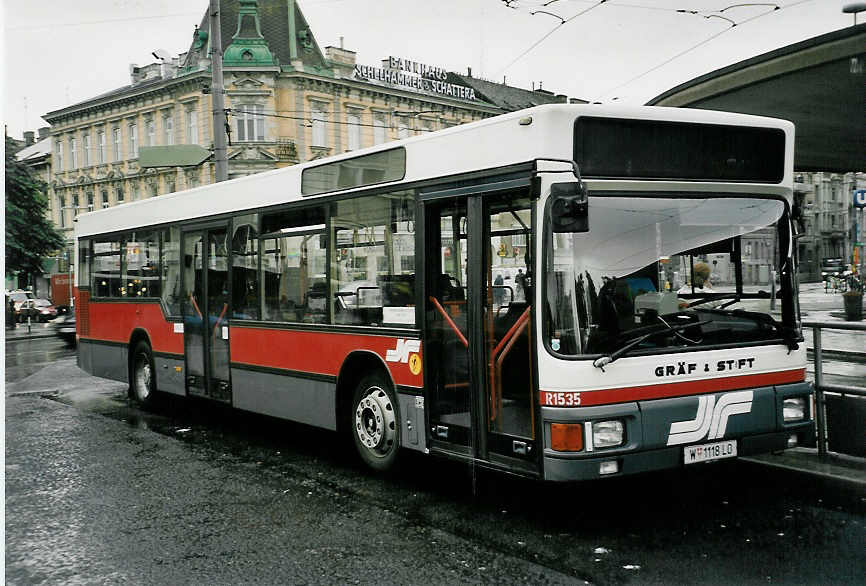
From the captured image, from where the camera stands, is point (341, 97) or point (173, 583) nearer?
point (173, 583)

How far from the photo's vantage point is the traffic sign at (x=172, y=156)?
762 inches

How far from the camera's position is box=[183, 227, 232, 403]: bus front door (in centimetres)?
1052

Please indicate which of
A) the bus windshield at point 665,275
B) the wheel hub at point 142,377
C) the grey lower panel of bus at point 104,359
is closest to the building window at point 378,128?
the grey lower panel of bus at point 104,359

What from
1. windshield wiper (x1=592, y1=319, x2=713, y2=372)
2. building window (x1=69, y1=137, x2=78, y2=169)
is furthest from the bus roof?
building window (x1=69, y1=137, x2=78, y2=169)

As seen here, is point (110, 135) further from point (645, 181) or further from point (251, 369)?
point (645, 181)

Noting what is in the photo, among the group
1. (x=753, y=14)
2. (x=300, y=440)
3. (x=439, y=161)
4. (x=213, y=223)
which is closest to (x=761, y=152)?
(x=439, y=161)

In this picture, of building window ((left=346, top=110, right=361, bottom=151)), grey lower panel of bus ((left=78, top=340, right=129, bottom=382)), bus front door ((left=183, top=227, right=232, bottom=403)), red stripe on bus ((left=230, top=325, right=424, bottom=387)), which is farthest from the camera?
building window ((left=346, top=110, right=361, bottom=151))

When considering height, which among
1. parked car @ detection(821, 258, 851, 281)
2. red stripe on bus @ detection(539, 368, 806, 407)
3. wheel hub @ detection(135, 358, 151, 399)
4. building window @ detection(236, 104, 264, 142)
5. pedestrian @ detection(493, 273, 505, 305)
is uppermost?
building window @ detection(236, 104, 264, 142)

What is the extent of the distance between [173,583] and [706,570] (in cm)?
304

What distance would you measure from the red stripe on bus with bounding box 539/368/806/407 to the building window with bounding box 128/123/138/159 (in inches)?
2079

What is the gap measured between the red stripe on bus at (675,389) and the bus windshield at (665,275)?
0.84ft

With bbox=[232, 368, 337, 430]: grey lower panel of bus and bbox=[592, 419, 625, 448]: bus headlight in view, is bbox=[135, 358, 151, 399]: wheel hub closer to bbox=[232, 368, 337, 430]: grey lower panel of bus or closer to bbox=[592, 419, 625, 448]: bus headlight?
bbox=[232, 368, 337, 430]: grey lower panel of bus

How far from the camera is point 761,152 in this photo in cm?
661

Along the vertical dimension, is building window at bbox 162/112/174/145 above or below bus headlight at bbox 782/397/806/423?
above
